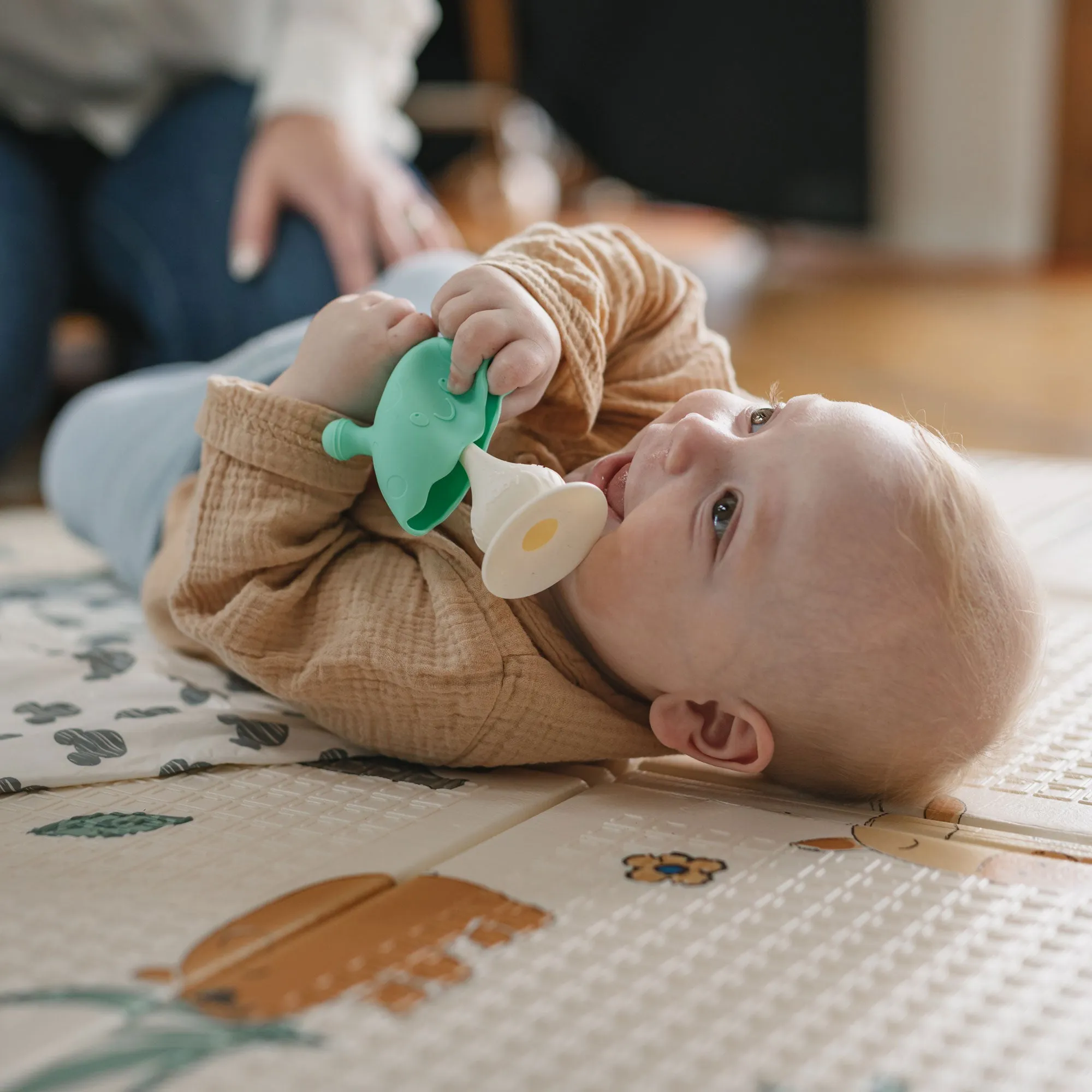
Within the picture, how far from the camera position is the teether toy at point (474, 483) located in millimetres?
655

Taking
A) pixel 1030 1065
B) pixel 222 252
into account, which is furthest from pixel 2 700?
pixel 222 252

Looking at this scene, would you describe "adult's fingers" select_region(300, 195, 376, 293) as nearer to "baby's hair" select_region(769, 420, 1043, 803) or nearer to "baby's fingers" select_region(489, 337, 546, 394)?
"baby's fingers" select_region(489, 337, 546, 394)

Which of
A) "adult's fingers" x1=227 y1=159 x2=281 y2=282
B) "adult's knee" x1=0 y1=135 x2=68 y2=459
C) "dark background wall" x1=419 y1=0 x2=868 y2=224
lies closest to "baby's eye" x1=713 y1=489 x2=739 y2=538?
"adult's fingers" x1=227 y1=159 x2=281 y2=282

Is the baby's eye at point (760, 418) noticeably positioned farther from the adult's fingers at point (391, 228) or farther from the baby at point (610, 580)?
the adult's fingers at point (391, 228)

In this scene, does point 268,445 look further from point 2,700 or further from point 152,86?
point 152,86

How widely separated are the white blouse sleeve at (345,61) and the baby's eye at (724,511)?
901mm

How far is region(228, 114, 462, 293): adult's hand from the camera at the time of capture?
1.38 metres

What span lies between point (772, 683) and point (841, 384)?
140cm

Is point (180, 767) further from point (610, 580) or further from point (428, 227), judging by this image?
point (428, 227)

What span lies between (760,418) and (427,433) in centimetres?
18

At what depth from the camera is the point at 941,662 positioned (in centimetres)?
64

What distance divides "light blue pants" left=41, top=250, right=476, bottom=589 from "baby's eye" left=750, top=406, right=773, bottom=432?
31 cm

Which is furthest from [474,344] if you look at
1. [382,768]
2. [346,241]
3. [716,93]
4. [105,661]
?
[716,93]

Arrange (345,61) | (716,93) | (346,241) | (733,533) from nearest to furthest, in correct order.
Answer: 1. (733,533)
2. (346,241)
3. (345,61)
4. (716,93)
